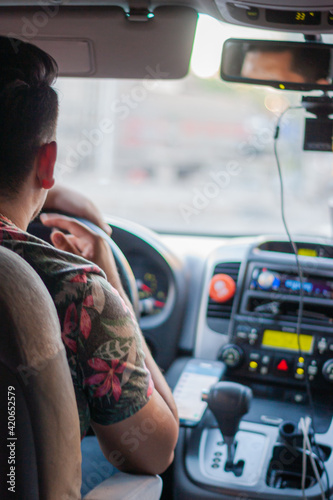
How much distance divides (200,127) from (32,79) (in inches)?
290

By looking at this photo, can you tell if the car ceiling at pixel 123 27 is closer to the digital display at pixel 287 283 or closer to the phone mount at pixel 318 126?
the phone mount at pixel 318 126

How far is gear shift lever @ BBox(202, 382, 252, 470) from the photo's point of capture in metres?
1.99

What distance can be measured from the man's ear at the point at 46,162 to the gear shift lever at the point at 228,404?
0.99m

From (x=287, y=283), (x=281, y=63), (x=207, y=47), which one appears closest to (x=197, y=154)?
(x=287, y=283)

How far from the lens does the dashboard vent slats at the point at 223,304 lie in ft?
8.70

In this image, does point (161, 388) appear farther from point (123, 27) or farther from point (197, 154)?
point (197, 154)

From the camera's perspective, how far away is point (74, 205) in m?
2.09

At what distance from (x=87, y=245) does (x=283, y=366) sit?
1.08 metres

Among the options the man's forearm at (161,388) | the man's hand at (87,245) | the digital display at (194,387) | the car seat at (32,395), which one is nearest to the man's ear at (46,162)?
the car seat at (32,395)

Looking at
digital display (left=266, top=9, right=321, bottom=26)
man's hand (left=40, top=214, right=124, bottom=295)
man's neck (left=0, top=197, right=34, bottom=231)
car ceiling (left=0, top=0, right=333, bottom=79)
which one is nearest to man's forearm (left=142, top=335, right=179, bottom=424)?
man's hand (left=40, top=214, right=124, bottom=295)

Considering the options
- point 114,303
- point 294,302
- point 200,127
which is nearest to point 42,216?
point 114,303

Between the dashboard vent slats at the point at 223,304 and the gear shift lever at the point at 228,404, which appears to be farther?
the dashboard vent slats at the point at 223,304

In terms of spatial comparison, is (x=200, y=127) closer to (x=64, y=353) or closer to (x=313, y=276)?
(x=313, y=276)

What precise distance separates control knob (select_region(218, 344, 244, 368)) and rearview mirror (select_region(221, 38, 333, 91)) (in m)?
1.10
